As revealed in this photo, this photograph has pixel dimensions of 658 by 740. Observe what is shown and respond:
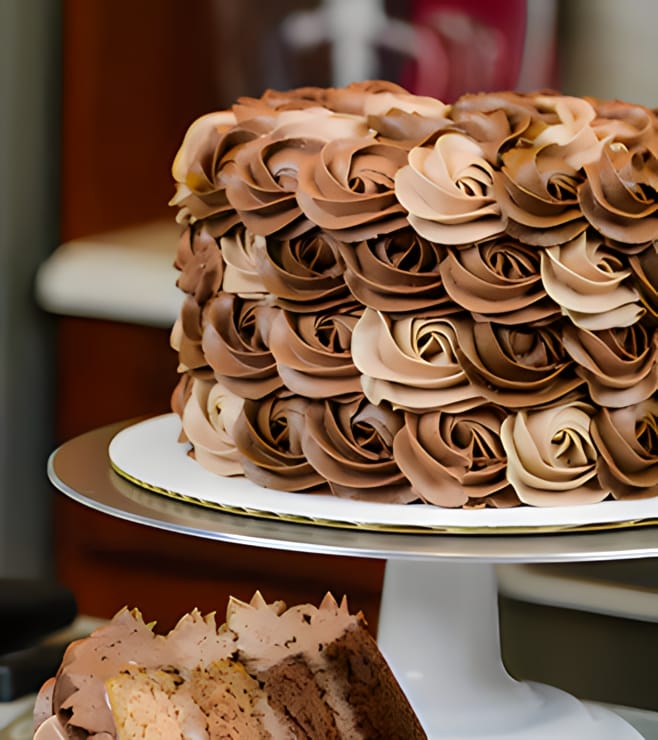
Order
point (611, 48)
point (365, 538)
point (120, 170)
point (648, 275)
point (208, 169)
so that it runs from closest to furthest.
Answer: point (365, 538), point (648, 275), point (208, 169), point (611, 48), point (120, 170)

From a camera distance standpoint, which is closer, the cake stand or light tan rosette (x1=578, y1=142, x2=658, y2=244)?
light tan rosette (x1=578, y1=142, x2=658, y2=244)

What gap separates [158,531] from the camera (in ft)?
5.99

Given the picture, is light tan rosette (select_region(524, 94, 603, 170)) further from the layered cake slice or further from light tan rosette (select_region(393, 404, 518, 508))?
the layered cake slice

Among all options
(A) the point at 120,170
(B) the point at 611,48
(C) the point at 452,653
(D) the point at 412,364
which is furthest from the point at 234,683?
(A) the point at 120,170

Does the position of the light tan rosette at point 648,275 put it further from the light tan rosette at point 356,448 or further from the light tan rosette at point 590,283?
the light tan rosette at point 356,448

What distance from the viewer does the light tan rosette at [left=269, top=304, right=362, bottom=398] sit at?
3.02 feet

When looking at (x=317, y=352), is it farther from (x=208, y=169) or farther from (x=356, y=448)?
(x=208, y=169)

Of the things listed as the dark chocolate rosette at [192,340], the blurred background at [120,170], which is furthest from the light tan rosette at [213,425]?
the blurred background at [120,170]

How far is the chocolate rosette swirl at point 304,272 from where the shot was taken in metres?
0.92

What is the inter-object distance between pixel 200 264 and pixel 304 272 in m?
0.14

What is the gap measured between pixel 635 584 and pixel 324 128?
0.79 meters

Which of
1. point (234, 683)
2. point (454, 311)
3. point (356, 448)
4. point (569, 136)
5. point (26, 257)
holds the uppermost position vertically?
point (569, 136)

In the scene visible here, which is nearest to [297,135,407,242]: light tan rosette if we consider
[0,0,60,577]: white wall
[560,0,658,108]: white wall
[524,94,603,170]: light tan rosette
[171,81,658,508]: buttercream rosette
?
[171,81,658,508]: buttercream rosette

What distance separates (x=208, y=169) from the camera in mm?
1015
